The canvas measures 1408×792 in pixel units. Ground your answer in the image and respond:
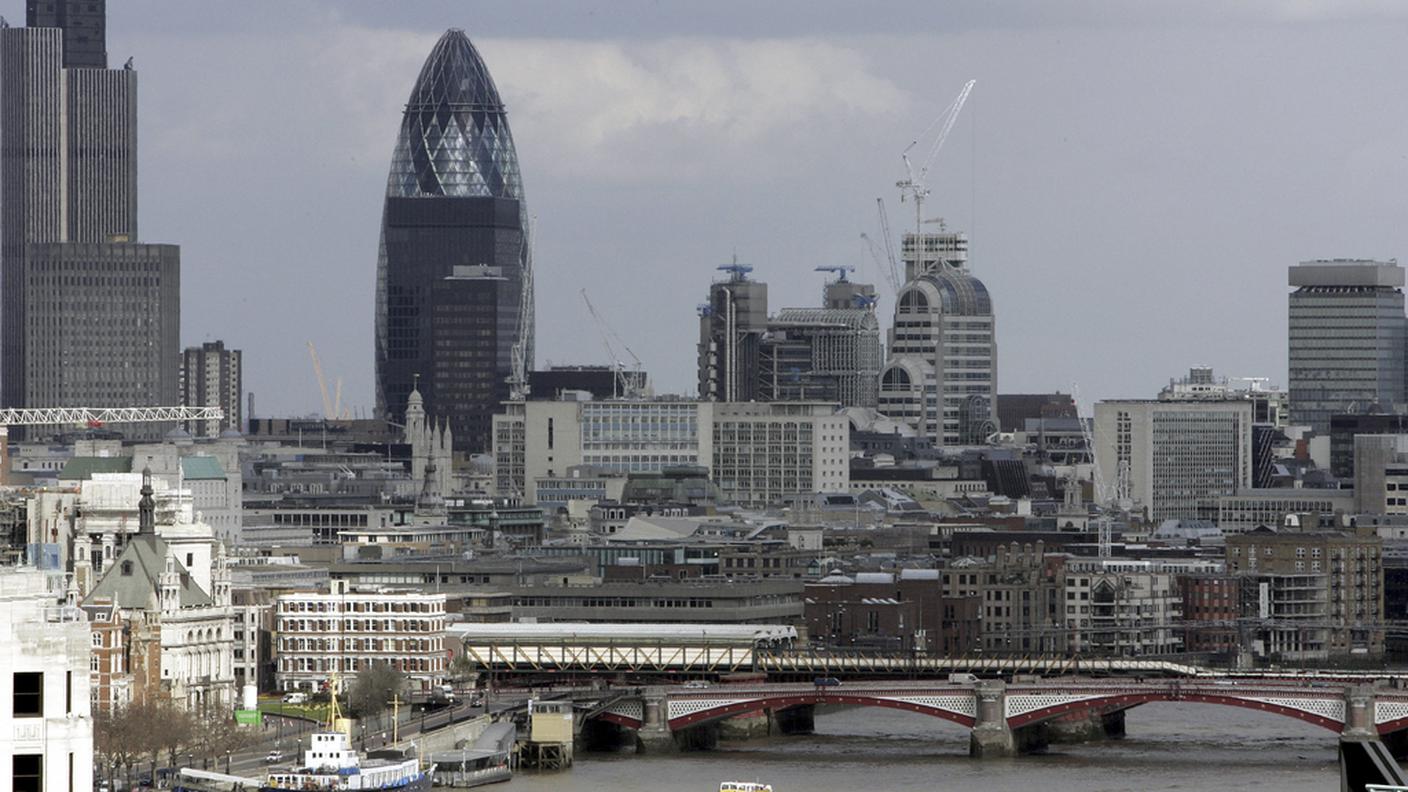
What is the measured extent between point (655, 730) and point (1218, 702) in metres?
14.4

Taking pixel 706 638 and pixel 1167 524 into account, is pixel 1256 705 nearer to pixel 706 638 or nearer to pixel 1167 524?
pixel 706 638

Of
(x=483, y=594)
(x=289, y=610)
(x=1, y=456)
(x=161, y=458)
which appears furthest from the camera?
(x=161, y=458)

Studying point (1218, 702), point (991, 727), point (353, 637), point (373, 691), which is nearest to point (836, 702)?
point (991, 727)

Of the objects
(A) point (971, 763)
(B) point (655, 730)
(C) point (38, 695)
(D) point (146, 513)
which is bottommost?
(A) point (971, 763)

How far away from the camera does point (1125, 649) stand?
476ft

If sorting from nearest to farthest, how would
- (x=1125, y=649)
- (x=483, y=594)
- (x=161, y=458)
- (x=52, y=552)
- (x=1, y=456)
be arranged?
(x=52, y=552) < (x=483, y=594) < (x=1125, y=649) < (x=1, y=456) < (x=161, y=458)

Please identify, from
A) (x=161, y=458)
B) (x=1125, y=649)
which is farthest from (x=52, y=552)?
(x=161, y=458)

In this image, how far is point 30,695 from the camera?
21.5 metres

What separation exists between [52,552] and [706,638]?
93.9m

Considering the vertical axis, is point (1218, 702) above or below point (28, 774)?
below

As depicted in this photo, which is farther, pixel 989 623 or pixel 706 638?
pixel 989 623

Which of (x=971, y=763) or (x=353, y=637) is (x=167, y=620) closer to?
(x=353, y=637)

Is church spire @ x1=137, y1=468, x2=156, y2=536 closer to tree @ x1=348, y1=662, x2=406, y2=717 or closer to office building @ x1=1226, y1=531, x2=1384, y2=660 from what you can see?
tree @ x1=348, y1=662, x2=406, y2=717

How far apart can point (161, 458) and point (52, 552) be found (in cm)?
16060
